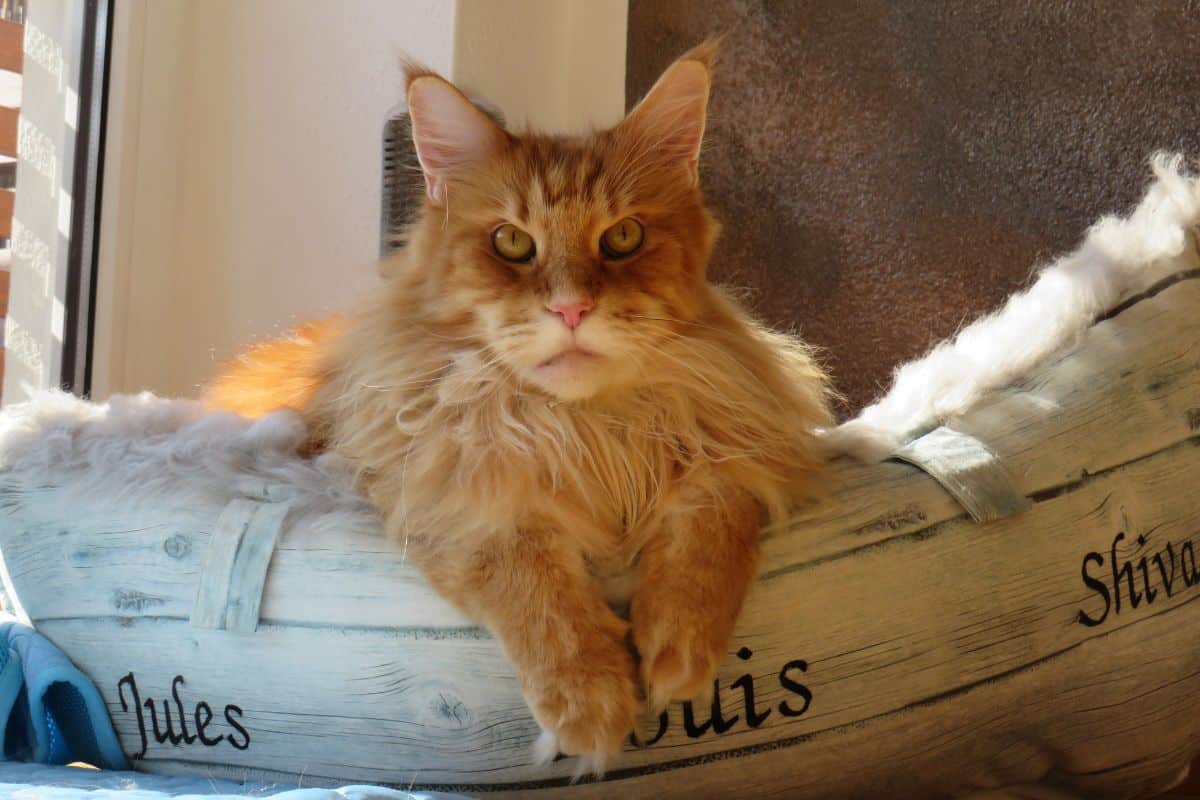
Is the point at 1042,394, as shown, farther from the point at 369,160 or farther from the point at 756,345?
the point at 369,160

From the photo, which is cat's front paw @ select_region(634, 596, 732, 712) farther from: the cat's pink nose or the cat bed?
the cat's pink nose

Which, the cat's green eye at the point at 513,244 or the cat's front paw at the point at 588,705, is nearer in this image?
the cat's front paw at the point at 588,705

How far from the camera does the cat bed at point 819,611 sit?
110 centimetres

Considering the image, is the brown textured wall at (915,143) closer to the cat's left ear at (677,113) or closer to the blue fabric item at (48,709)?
the cat's left ear at (677,113)

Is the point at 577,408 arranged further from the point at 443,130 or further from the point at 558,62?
the point at 558,62

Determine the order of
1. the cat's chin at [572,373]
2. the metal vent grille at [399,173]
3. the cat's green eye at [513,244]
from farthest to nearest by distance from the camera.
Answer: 1. the metal vent grille at [399,173]
2. the cat's green eye at [513,244]
3. the cat's chin at [572,373]

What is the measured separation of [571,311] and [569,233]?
15 cm

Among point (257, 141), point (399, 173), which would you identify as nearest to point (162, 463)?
point (399, 173)

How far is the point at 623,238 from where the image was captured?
1332 mm

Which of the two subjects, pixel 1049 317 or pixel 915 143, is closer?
pixel 1049 317

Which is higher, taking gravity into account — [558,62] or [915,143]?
[558,62]

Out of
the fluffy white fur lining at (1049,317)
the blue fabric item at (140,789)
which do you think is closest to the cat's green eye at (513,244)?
the fluffy white fur lining at (1049,317)

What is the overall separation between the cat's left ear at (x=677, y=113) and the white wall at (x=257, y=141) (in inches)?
38.3

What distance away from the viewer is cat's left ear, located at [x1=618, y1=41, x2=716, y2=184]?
54.7 inches
